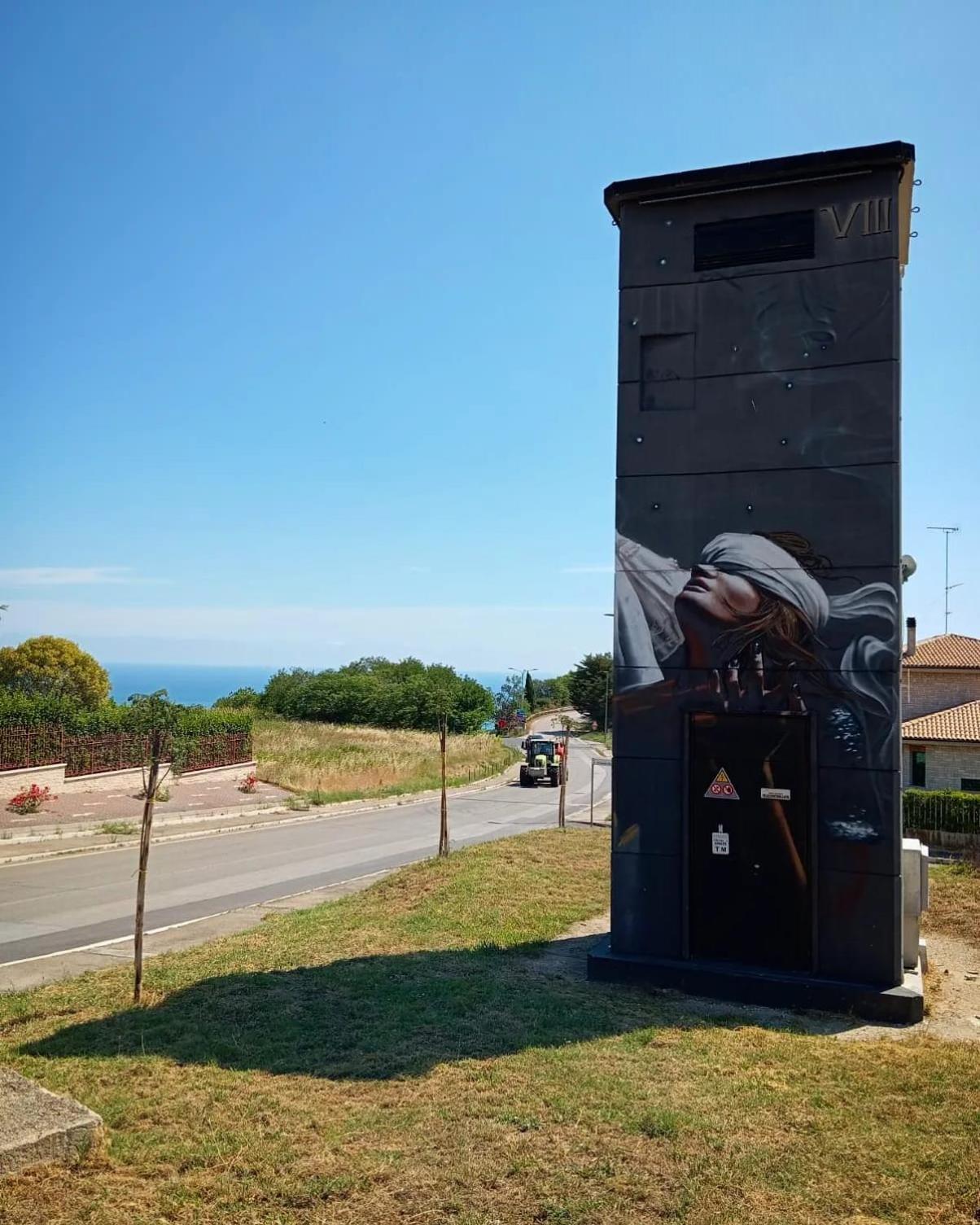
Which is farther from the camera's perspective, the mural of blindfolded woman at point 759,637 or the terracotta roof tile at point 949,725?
the terracotta roof tile at point 949,725

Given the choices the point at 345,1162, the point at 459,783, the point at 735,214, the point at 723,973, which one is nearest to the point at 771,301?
the point at 735,214

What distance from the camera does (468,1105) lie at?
6438 mm

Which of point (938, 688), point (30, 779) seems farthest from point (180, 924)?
point (938, 688)

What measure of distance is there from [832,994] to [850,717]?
8.48ft

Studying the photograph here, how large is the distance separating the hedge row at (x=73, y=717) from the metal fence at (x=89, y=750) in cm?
20

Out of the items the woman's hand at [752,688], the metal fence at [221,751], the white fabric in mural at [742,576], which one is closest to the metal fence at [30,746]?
the metal fence at [221,751]

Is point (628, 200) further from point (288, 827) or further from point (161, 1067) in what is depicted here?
point (288, 827)

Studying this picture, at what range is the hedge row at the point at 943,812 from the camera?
86.0ft

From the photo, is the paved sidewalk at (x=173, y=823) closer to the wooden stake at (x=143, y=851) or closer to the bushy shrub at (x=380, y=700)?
the wooden stake at (x=143, y=851)

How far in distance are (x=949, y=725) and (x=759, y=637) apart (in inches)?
980

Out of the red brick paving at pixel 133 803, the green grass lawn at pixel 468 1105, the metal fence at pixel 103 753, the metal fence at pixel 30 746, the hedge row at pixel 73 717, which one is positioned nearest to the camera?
the green grass lawn at pixel 468 1105

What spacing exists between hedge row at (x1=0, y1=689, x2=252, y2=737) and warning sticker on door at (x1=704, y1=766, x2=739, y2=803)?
1777cm

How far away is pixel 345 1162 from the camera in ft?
18.4

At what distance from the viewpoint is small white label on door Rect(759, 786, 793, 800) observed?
9531 mm
